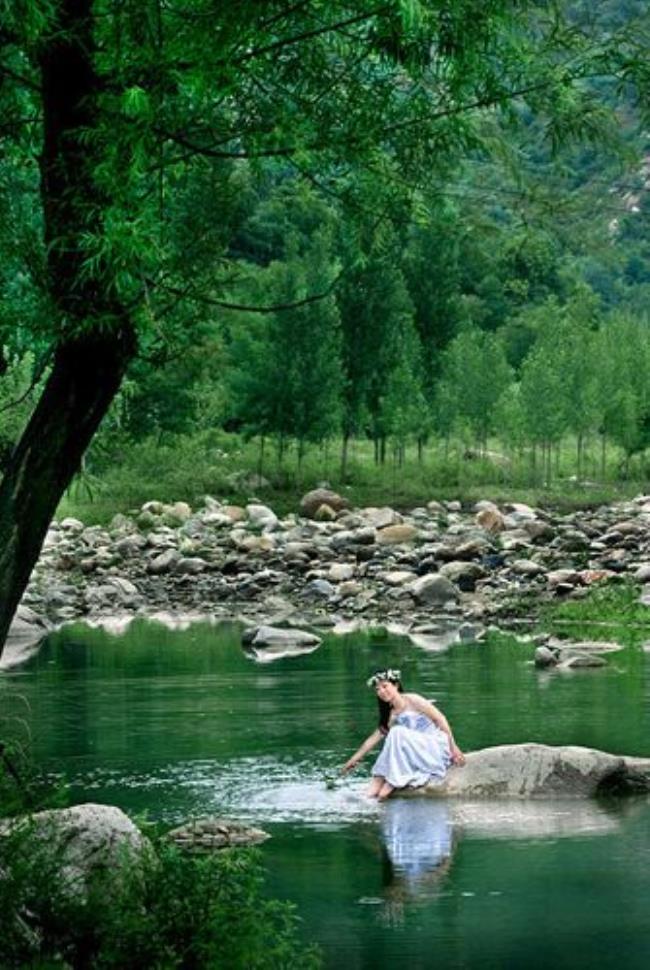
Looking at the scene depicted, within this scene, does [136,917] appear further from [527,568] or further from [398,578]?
[398,578]

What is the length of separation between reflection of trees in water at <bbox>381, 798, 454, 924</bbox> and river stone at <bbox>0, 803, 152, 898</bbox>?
98.9 inches

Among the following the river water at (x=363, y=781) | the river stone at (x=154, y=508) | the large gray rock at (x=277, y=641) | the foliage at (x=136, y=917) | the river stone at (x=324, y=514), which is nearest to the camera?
the foliage at (x=136, y=917)

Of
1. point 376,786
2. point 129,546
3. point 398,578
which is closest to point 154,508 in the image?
point 129,546

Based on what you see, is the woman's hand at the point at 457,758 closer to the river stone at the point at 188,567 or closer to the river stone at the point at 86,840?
the river stone at the point at 86,840

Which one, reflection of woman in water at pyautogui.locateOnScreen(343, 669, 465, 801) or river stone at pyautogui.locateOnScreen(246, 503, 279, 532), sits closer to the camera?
reflection of woman in water at pyautogui.locateOnScreen(343, 669, 465, 801)

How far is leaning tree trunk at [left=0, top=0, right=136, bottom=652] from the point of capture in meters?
9.70

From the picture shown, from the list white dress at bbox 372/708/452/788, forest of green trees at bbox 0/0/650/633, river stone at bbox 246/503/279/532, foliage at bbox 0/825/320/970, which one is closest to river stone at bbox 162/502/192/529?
river stone at bbox 246/503/279/532

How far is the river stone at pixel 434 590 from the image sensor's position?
139ft

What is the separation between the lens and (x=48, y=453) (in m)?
9.76

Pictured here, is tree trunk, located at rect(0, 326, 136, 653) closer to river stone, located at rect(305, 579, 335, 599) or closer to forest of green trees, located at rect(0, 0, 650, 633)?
forest of green trees, located at rect(0, 0, 650, 633)

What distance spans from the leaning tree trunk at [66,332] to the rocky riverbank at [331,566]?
25.3m

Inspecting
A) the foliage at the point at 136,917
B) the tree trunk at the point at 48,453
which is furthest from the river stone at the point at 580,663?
the tree trunk at the point at 48,453

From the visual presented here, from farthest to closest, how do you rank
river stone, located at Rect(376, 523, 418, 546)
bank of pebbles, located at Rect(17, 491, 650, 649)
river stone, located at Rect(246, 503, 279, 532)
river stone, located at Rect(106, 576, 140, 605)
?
1. river stone, located at Rect(246, 503, 279, 532)
2. river stone, located at Rect(376, 523, 418, 546)
3. river stone, located at Rect(106, 576, 140, 605)
4. bank of pebbles, located at Rect(17, 491, 650, 649)

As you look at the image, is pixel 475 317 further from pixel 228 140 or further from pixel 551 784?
pixel 228 140
